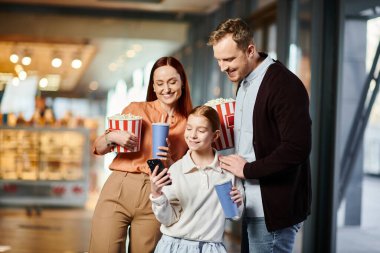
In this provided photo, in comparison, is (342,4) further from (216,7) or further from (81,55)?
(81,55)

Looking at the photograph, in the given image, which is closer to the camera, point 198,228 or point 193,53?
point 198,228

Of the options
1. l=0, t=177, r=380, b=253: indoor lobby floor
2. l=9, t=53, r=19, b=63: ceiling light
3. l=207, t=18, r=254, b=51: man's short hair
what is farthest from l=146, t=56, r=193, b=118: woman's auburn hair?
l=9, t=53, r=19, b=63: ceiling light

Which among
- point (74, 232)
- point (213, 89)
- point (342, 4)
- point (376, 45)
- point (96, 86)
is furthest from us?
point (96, 86)

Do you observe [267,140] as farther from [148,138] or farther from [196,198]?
[148,138]

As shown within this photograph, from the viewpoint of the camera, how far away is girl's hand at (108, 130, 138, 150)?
2.62 meters

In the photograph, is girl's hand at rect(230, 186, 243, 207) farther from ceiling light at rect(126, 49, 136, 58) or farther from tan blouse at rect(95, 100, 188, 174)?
ceiling light at rect(126, 49, 136, 58)

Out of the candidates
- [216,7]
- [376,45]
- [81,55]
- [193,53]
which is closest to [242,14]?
[216,7]

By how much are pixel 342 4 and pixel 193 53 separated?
14.5 feet

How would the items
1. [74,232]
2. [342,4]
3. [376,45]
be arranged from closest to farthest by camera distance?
[376,45], [342,4], [74,232]

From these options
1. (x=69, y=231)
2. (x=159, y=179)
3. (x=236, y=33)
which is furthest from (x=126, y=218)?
(x=69, y=231)

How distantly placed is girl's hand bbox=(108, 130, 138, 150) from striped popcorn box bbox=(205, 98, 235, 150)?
12.5 inches

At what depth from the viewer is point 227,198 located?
7.63 feet

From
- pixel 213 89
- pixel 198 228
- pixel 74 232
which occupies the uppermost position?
pixel 213 89

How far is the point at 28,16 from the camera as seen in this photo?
9.42 metres
